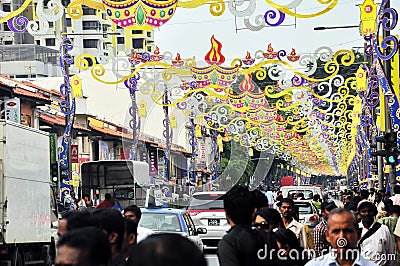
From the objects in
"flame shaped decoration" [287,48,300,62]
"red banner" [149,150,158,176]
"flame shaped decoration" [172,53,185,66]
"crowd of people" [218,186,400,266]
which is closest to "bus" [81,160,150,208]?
"flame shaped decoration" [172,53,185,66]

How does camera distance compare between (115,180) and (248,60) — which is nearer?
(248,60)

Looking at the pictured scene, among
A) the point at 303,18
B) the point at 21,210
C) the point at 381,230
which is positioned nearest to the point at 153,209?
the point at 21,210

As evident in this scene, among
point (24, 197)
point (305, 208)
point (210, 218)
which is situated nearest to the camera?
point (24, 197)

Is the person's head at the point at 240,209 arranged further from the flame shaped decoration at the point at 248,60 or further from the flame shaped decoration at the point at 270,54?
the flame shaped decoration at the point at 248,60

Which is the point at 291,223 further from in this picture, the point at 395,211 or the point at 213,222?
the point at 213,222

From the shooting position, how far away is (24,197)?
2019cm

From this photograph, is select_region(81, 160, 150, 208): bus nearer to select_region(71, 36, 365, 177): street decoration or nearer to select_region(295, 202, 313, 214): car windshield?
select_region(71, 36, 365, 177): street decoration

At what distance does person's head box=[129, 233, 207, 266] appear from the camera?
4336 mm

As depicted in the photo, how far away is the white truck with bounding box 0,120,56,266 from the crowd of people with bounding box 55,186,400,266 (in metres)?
6.59

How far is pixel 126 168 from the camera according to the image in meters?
41.3

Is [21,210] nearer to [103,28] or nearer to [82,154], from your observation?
[82,154]

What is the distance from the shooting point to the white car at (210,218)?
93.4 feet

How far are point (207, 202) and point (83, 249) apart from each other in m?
25.3

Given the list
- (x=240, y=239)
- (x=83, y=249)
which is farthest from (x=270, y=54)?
(x=83, y=249)
